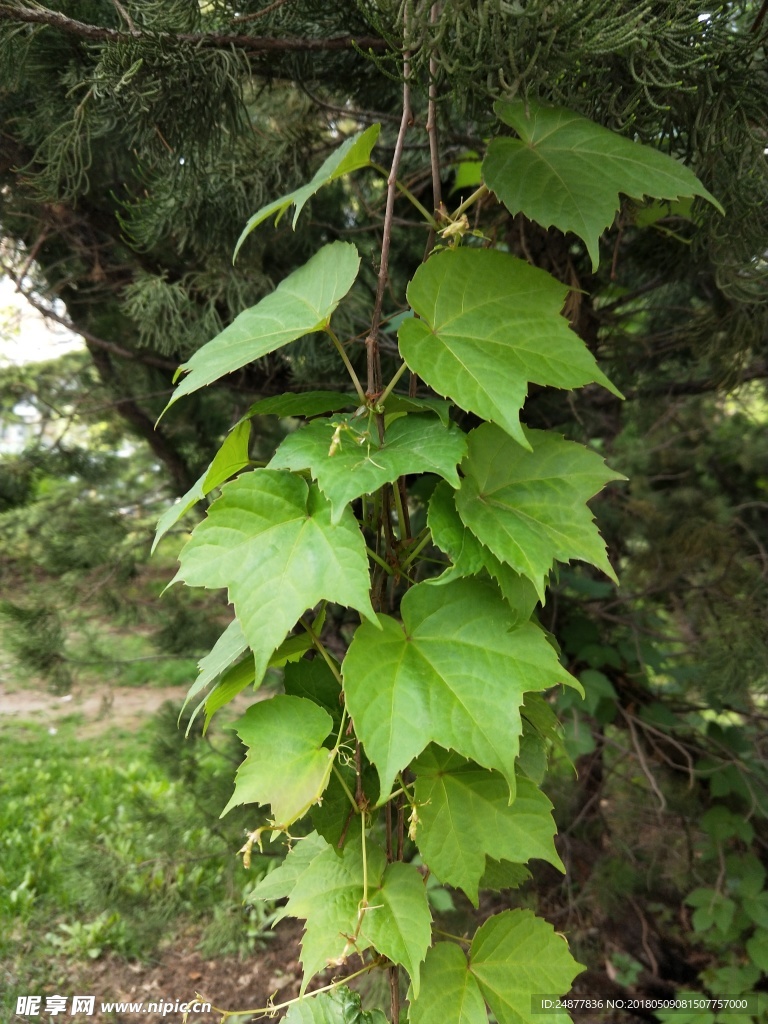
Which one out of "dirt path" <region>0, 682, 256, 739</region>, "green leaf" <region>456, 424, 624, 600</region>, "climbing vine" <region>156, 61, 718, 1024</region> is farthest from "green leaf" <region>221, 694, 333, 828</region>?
"dirt path" <region>0, 682, 256, 739</region>

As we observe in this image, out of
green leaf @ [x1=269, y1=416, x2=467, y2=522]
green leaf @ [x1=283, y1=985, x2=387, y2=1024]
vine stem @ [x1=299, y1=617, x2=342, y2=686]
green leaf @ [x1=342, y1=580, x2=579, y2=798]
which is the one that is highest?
green leaf @ [x1=269, y1=416, x2=467, y2=522]

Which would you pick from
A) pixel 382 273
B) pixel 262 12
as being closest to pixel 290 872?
pixel 382 273

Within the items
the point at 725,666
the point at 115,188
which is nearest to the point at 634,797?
the point at 725,666

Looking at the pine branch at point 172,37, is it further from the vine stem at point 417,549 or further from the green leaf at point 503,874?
the green leaf at point 503,874

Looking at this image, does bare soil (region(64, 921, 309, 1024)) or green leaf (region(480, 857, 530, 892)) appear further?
bare soil (region(64, 921, 309, 1024))

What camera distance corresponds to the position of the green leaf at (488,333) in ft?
1.86

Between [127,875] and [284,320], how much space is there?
5.94 ft

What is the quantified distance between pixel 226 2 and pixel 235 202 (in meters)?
0.37

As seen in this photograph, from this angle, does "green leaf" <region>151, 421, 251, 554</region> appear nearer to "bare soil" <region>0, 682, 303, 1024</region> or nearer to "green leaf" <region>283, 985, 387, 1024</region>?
"green leaf" <region>283, 985, 387, 1024</region>

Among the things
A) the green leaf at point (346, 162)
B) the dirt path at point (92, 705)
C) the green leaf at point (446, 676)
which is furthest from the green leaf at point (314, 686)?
the dirt path at point (92, 705)

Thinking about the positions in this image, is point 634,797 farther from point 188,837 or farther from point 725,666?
point 188,837

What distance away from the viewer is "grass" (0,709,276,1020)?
5.85 ft

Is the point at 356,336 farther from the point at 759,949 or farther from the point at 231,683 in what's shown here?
the point at 759,949

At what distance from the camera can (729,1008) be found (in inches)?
66.7
